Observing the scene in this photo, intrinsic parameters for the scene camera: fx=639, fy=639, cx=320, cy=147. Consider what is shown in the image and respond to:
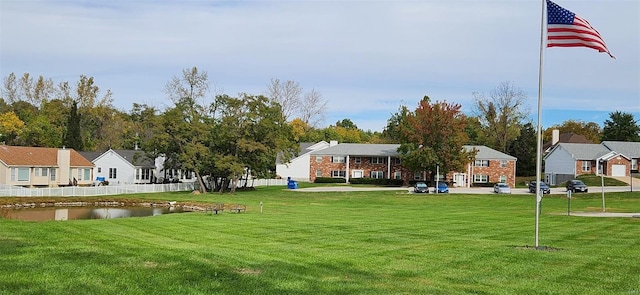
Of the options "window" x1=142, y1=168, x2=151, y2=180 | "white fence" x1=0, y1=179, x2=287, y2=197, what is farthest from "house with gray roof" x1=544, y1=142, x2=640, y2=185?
"window" x1=142, y1=168, x2=151, y2=180

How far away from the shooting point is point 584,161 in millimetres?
86812

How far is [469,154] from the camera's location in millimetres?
77500

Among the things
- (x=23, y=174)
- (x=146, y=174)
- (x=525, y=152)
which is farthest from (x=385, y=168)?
(x=23, y=174)

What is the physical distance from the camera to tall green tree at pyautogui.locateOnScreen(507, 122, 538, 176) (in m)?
95.6

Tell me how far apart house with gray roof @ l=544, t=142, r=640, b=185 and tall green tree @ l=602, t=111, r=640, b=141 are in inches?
749

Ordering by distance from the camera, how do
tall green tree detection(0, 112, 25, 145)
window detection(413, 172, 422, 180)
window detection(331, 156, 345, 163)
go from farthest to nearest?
window detection(331, 156, 345, 163), tall green tree detection(0, 112, 25, 145), window detection(413, 172, 422, 180)

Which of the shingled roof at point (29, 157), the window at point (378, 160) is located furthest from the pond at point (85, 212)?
the window at point (378, 160)

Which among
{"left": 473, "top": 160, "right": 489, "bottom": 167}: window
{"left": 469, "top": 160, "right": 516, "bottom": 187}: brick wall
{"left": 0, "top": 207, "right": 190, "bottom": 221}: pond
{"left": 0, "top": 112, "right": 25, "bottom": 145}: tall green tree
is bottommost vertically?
{"left": 0, "top": 207, "right": 190, "bottom": 221}: pond

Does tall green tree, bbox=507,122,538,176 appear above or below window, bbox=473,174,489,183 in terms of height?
above

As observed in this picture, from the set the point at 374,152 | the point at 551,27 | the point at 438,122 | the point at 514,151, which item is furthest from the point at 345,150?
the point at 551,27

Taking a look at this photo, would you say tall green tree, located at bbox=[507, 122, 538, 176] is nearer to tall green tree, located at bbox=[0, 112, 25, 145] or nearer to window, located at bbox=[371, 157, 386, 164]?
window, located at bbox=[371, 157, 386, 164]

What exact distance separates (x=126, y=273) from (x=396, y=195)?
53.6 metres

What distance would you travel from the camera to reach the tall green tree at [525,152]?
9562cm

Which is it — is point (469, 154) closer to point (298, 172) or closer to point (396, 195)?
point (396, 195)
